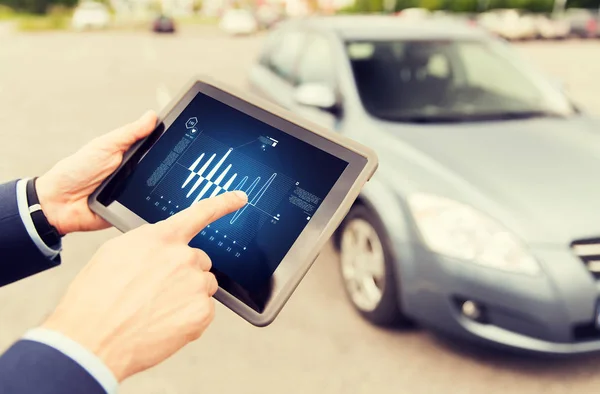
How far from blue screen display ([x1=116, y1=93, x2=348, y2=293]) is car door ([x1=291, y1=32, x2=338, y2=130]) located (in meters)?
1.74

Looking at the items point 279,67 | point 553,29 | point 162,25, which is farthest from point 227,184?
point 553,29

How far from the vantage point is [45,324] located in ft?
3.27

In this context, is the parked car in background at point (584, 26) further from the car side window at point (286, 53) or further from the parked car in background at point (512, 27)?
the car side window at point (286, 53)

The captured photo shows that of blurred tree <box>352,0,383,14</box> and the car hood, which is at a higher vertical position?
blurred tree <box>352,0,383,14</box>

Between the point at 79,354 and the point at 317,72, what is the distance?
10.5 ft

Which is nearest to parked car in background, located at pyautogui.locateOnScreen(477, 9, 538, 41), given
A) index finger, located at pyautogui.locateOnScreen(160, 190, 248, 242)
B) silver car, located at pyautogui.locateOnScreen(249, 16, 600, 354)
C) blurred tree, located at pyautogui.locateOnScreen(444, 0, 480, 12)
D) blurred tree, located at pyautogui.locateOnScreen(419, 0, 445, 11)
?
blurred tree, located at pyautogui.locateOnScreen(419, 0, 445, 11)

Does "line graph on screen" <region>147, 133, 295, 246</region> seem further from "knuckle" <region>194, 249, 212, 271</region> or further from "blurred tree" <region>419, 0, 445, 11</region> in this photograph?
"blurred tree" <region>419, 0, 445, 11</region>

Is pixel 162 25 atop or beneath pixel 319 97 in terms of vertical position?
atop

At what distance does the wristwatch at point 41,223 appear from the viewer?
1699 mm

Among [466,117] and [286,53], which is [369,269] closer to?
[466,117]

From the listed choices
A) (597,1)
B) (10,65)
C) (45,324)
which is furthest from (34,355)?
(597,1)

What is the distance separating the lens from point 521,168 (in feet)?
9.02

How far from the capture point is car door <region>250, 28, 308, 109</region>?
4.22 metres

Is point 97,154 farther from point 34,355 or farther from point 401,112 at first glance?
point 401,112
